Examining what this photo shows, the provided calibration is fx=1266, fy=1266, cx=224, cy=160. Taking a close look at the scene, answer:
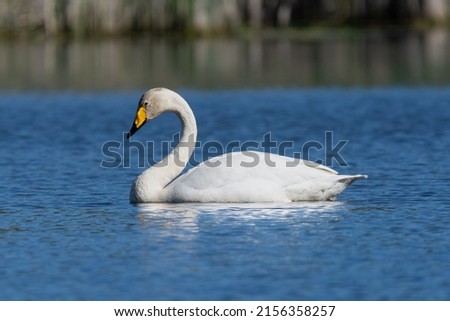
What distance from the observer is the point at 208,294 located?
28.9ft

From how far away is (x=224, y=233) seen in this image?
11062 mm

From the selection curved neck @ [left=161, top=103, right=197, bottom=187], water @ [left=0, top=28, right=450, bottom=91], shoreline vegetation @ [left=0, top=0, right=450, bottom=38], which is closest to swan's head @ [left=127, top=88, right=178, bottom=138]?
curved neck @ [left=161, top=103, right=197, bottom=187]

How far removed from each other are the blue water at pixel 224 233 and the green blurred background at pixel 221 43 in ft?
32.5

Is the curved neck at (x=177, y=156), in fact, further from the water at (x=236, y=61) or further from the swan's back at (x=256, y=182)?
the water at (x=236, y=61)

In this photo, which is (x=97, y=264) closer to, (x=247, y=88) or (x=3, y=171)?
(x=3, y=171)

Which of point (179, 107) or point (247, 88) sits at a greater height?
point (179, 107)

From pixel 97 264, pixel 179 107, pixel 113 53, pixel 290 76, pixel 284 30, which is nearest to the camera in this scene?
pixel 97 264

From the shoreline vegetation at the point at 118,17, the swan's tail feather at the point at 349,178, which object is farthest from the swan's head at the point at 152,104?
the shoreline vegetation at the point at 118,17

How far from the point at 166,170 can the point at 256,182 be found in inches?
44.2

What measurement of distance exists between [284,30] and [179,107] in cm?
2907

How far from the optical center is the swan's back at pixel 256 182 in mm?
12453

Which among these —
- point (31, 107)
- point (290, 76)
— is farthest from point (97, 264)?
point (290, 76)

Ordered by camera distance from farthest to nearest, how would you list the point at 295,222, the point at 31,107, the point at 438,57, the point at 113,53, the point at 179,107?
the point at 113,53 < the point at 438,57 < the point at 31,107 < the point at 179,107 < the point at 295,222

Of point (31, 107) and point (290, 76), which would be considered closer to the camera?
point (31, 107)
